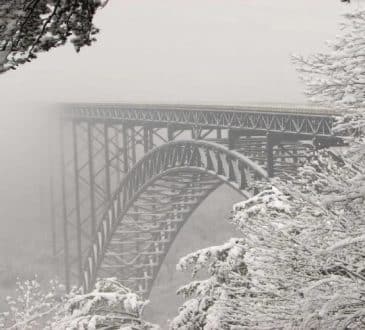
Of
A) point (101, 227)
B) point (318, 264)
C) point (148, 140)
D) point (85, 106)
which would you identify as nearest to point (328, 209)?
point (318, 264)

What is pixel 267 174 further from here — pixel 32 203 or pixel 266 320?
pixel 32 203

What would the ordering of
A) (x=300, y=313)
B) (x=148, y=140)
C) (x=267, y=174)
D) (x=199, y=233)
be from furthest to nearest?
(x=199, y=233) < (x=148, y=140) < (x=267, y=174) < (x=300, y=313)

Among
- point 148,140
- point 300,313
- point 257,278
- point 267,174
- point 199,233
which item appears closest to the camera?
point 300,313

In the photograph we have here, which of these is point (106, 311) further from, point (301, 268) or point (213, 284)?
point (301, 268)

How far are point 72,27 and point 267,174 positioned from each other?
→ 15.6m

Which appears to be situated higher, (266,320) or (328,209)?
(328,209)

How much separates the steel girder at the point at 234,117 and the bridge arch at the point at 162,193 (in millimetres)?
1162

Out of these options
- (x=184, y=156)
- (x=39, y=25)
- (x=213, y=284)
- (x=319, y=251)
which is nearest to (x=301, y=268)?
(x=319, y=251)

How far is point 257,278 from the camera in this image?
6703 mm

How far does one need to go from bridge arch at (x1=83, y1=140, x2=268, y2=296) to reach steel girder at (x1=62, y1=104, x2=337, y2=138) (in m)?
1.16

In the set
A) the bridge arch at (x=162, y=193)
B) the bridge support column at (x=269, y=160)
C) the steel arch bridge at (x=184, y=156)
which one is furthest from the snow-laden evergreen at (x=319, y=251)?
the bridge arch at (x=162, y=193)

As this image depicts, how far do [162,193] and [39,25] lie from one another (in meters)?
30.9

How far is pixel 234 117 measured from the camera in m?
22.1

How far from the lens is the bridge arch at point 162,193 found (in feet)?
73.4
